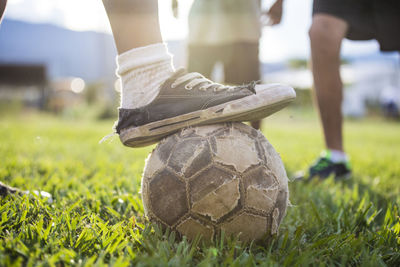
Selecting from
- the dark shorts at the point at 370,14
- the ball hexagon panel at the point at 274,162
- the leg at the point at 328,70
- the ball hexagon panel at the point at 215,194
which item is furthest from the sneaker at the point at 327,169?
the ball hexagon panel at the point at 215,194

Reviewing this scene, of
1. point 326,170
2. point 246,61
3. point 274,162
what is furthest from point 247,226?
point 246,61

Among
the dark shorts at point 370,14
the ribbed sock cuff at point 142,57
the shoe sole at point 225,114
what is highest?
the dark shorts at point 370,14

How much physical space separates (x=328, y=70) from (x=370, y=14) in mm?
609

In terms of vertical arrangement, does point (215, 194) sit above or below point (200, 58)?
below

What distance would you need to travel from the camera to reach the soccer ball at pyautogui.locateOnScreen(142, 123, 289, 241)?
4.77ft

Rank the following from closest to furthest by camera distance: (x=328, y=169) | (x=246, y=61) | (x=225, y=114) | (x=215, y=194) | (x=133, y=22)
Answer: (x=215, y=194)
(x=225, y=114)
(x=133, y=22)
(x=328, y=169)
(x=246, y=61)

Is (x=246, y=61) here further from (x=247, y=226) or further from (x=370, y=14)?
(x=247, y=226)

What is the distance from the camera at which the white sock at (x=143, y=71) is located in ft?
5.57

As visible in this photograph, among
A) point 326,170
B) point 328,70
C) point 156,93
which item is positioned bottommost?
point 326,170

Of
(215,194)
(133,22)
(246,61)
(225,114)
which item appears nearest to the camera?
(215,194)

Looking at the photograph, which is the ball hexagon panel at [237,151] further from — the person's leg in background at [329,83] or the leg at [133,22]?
the person's leg in background at [329,83]

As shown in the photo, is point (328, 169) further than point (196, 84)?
Yes

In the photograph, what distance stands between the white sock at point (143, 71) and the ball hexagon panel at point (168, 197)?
16.4 inches

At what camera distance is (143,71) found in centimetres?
172
